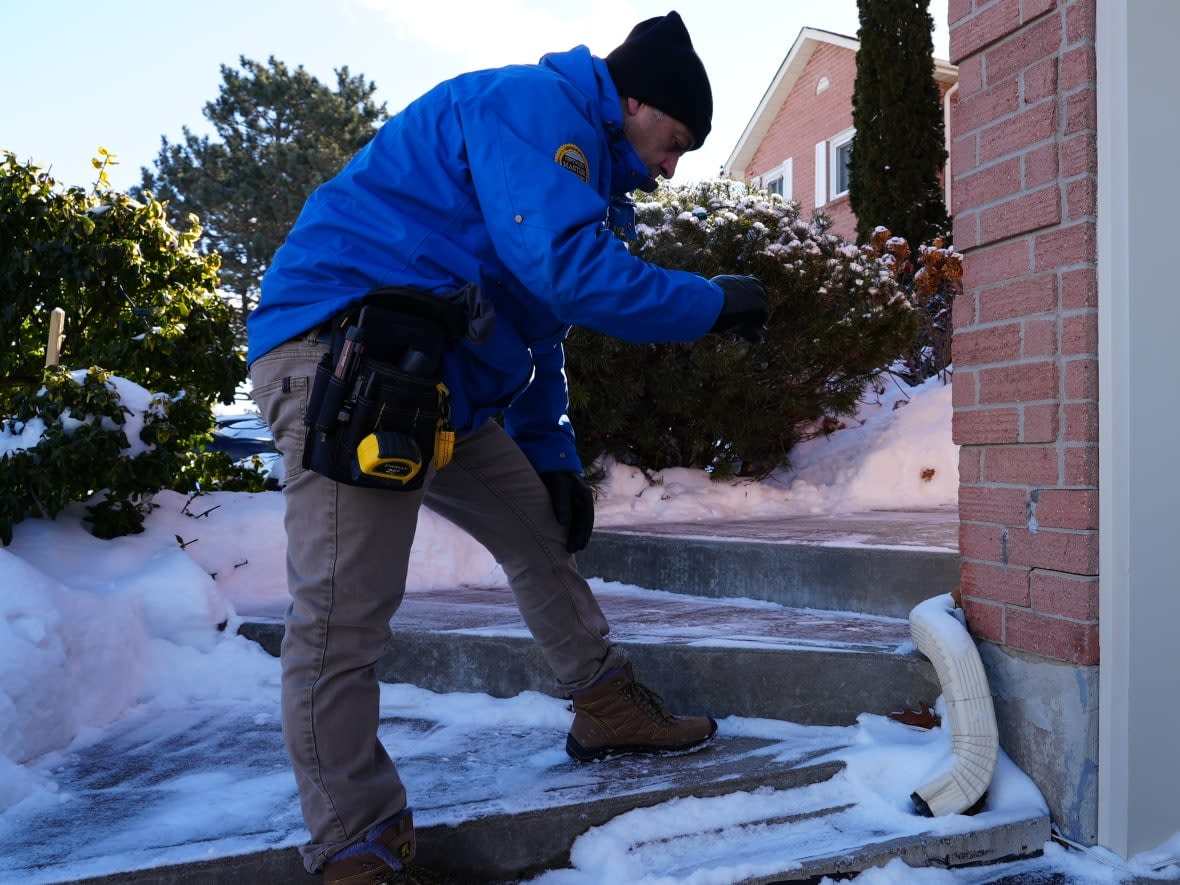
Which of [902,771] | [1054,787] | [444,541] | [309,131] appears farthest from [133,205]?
[309,131]

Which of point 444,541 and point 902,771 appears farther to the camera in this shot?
point 444,541

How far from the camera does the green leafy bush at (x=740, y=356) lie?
4.86 meters

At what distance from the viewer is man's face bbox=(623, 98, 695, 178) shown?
2.00 meters

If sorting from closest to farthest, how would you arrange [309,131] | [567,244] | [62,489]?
[567,244], [62,489], [309,131]

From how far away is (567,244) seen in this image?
168 centimetres

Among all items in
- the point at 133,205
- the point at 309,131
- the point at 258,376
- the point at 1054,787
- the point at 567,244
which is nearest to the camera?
the point at 567,244

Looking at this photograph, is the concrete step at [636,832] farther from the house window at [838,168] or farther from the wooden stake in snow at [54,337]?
the house window at [838,168]

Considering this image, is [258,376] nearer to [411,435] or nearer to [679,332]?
[411,435]

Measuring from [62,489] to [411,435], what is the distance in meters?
2.26

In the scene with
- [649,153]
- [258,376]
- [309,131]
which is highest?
[309,131]

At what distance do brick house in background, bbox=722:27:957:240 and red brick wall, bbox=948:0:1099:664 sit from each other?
510 inches

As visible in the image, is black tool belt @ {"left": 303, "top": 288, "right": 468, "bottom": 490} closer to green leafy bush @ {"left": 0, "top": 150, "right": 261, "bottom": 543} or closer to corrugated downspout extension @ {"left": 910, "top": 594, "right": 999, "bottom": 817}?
corrugated downspout extension @ {"left": 910, "top": 594, "right": 999, "bottom": 817}

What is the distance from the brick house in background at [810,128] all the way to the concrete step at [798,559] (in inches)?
440

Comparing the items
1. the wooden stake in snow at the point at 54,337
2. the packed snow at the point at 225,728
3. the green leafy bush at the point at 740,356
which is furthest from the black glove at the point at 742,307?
the wooden stake in snow at the point at 54,337
